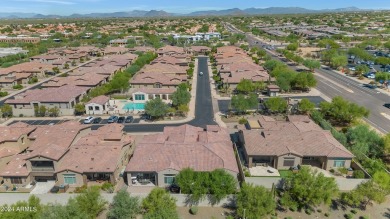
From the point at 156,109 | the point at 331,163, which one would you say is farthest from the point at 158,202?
the point at 156,109

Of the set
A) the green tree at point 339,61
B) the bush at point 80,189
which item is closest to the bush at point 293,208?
the bush at point 80,189

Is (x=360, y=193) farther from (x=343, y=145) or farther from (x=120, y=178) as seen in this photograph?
(x=120, y=178)

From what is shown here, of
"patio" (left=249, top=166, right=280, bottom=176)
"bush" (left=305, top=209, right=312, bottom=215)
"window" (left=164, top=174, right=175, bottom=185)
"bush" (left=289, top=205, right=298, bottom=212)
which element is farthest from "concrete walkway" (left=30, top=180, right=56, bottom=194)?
"bush" (left=305, top=209, right=312, bottom=215)

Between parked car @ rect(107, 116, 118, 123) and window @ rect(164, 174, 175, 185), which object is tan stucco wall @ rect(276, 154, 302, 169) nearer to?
window @ rect(164, 174, 175, 185)

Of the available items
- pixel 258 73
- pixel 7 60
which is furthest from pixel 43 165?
pixel 7 60

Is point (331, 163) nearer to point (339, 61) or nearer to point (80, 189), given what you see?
point (80, 189)

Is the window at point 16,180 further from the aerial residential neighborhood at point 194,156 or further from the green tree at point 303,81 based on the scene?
the green tree at point 303,81
